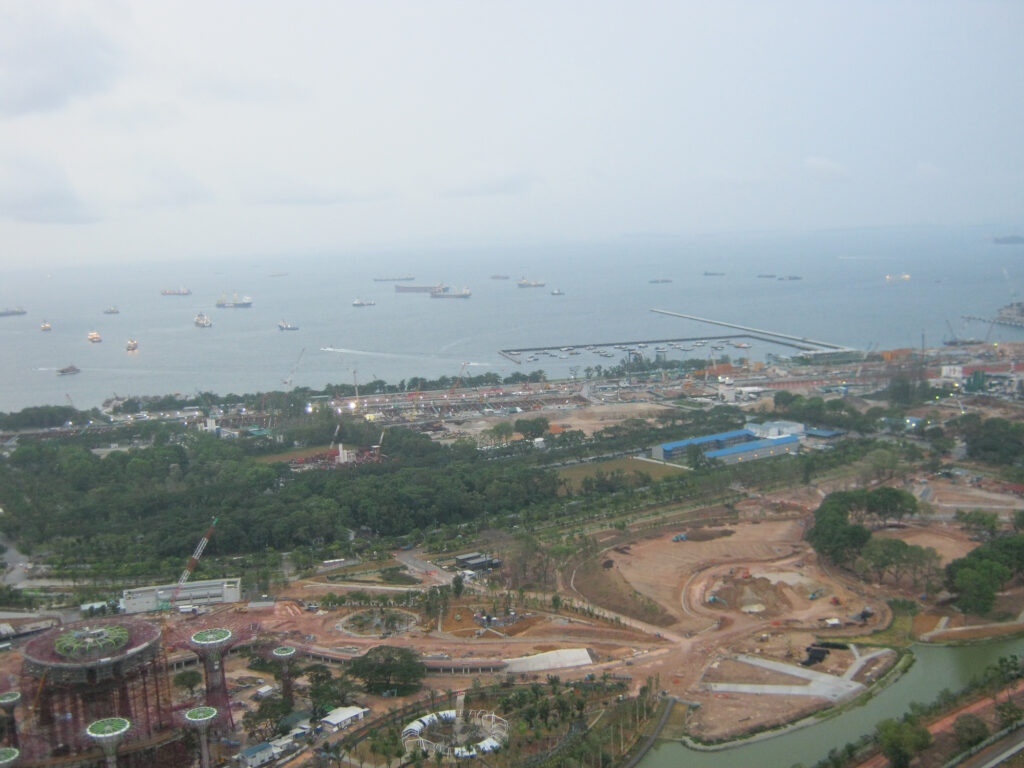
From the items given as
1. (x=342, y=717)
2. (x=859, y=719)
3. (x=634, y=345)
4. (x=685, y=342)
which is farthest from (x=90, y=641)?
(x=685, y=342)

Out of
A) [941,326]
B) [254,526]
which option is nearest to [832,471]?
[254,526]

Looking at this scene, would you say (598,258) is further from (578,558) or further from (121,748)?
(121,748)

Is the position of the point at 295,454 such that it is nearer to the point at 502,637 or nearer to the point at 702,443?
the point at 702,443

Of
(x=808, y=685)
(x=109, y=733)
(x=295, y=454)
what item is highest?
(x=109, y=733)

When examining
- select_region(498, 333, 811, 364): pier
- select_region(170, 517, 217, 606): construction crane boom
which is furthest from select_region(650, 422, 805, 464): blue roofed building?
select_region(498, 333, 811, 364): pier

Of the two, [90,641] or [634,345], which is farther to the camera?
[634,345]

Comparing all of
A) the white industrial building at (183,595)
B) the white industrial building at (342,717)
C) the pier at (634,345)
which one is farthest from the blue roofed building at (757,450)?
→ the pier at (634,345)

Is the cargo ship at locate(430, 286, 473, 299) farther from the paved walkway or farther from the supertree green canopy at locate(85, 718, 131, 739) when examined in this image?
the supertree green canopy at locate(85, 718, 131, 739)
